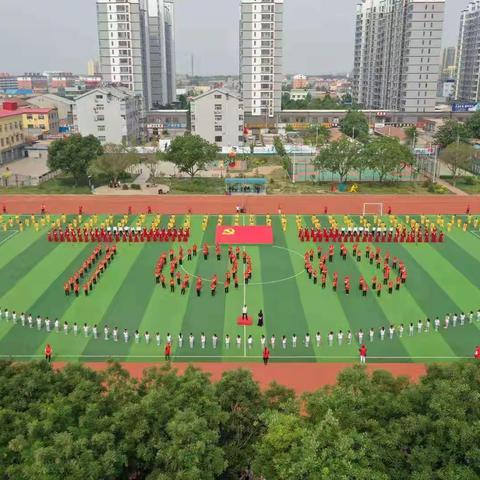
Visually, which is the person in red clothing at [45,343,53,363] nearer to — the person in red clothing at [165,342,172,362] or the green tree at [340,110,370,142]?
the person in red clothing at [165,342,172,362]

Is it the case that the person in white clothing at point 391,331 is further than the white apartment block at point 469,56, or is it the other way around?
the white apartment block at point 469,56

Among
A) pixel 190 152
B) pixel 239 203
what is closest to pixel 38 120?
pixel 190 152

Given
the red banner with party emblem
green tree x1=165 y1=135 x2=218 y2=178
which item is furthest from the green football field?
green tree x1=165 y1=135 x2=218 y2=178

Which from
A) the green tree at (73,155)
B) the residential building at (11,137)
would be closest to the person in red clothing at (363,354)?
the green tree at (73,155)

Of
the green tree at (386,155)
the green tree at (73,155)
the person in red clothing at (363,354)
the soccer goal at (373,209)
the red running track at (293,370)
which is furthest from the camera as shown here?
the green tree at (73,155)

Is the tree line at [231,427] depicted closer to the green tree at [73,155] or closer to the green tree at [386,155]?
the green tree at [386,155]

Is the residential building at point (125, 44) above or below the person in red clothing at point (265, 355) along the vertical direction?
above
